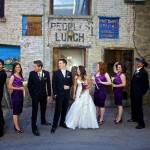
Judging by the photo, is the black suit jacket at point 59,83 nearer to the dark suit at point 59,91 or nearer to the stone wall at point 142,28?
the dark suit at point 59,91

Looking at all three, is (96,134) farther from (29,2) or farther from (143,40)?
(29,2)

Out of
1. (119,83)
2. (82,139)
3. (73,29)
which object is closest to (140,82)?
(119,83)

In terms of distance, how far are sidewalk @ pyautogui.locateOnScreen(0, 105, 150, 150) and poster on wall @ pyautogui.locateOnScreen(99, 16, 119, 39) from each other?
435 cm

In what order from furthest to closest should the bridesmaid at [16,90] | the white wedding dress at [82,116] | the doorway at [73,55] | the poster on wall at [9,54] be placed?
the doorway at [73,55] → the poster on wall at [9,54] → the white wedding dress at [82,116] → the bridesmaid at [16,90]

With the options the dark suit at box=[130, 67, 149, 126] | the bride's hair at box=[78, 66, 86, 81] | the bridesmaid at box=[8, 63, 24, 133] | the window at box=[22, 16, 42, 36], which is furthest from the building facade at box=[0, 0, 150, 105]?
the bridesmaid at box=[8, 63, 24, 133]

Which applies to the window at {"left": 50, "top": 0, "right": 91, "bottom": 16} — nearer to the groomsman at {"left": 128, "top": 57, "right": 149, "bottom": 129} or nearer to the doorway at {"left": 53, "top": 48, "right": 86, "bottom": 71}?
the doorway at {"left": 53, "top": 48, "right": 86, "bottom": 71}

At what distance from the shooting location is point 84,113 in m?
8.95

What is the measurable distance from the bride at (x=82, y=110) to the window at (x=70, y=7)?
14.9 ft

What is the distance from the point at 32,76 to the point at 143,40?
597 cm

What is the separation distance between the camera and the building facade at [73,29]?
1265 centimetres

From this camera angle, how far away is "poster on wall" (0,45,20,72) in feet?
42.1

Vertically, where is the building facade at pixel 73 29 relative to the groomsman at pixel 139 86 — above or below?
above

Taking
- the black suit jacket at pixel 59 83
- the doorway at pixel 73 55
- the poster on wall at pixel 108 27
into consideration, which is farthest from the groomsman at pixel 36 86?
the poster on wall at pixel 108 27

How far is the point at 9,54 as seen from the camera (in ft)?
42.2
